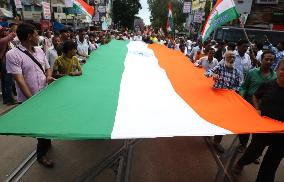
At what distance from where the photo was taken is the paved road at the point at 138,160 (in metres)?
3.60

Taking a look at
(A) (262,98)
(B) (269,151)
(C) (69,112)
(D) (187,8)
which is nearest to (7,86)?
(C) (69,112)

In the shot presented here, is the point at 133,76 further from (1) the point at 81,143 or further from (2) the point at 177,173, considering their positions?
(2) the point at 177,173

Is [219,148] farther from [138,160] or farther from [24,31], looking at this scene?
[24,31]

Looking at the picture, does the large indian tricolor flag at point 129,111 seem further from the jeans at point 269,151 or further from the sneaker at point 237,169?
the sneaker at point 237,169

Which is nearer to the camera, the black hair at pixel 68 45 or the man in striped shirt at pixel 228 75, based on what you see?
the black hair at pixel 68 45

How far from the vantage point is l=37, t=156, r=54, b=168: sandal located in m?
3.72

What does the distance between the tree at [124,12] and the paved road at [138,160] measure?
192 feet

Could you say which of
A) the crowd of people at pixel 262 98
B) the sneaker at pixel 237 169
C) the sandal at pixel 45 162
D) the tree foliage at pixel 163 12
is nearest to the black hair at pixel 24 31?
the sandal at pixel 45 162

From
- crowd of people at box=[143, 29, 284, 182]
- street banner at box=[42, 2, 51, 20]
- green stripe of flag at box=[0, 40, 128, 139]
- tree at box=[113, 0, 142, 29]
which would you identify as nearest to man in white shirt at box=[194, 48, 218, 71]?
crowd of people at box=[143, 29, 284, 182]

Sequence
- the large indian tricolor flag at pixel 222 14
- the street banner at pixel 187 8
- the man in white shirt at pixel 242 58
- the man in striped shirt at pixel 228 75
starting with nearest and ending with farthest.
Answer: the man in striped shirt at pixel 228 75, the large indian tricolor flag at pixel 222 14, the man in white shirt at pixel 242 58, the street banner at pixel 187 8

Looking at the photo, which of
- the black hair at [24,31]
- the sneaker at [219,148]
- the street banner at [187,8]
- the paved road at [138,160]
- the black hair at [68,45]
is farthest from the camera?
the street banner at [187,8]

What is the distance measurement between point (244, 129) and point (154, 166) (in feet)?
5.63

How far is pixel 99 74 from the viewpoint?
4.52 metres

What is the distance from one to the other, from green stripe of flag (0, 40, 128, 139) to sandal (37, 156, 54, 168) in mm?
991
